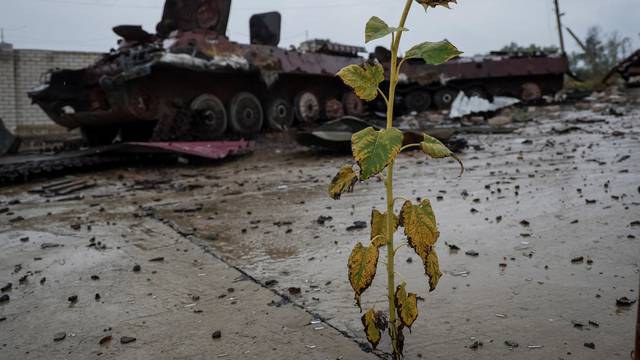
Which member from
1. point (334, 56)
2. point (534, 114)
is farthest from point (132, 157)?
point (534, 114)

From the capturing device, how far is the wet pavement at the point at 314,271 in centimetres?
148

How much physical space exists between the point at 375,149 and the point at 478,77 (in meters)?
16.5

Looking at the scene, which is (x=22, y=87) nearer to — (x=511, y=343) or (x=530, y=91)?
(x=530, y=91)

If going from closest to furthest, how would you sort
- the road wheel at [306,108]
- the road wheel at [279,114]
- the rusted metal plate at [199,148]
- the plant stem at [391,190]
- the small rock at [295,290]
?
the plant stem at [391,190], the small rock at [295,290], the rusted metal plate at [199,148], the road wheel at [279,114], the road wheel at [306,108]

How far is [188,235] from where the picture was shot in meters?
2.97

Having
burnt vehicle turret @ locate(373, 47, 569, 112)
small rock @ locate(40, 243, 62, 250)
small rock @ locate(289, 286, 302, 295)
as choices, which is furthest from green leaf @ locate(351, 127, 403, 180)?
burnt vehicle turret @ locate(373, 47, 569, 112)

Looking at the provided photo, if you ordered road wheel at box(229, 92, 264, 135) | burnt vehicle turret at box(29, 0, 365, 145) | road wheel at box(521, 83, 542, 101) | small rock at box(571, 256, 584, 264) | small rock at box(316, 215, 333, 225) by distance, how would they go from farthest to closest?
road wheel at box(521, 83, 542, 101) → road wheel at box(229, 92, 264, 135) → burnt vehicle turret at box(29, 0, 365, 145) → small rock at box(316, 215, 333, 225) → small rock at box(571, 256, 584, 264)

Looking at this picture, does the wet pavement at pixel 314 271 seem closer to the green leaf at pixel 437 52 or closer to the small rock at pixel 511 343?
the small rock at pixel 511 343

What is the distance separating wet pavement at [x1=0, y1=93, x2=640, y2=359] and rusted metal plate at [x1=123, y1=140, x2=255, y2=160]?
2.19 meters

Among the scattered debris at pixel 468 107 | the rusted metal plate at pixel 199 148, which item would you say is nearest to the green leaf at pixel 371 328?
the rusted metal plate at pixel 199 148

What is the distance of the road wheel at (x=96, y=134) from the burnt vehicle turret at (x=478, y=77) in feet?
30.1

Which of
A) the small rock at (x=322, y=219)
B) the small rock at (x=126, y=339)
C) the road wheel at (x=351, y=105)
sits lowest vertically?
the small rock at (x=126, y=339)

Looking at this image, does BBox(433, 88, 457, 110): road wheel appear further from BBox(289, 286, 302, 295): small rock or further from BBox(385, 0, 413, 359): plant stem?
BBox(385, 0, 413, 359): plant stem

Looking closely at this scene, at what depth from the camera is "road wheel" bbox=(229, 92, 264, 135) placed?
33.0ft
